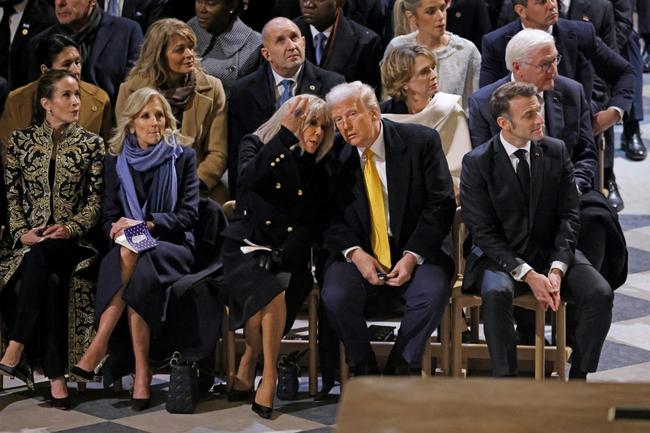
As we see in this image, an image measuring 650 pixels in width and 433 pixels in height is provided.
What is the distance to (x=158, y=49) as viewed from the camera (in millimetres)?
6004

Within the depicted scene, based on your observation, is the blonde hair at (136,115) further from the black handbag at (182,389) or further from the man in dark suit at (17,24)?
the man in dark suit at (17,24)

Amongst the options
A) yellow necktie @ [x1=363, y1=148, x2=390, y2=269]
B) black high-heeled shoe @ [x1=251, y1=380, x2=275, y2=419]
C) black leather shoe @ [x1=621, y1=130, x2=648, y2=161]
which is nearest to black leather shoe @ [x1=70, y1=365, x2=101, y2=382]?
black high-heeled shoe @ [x1=251, y1=380, x2=275, y2=419]

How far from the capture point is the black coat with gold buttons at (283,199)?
5301mm

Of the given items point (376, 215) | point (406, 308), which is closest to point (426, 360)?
point (406, 308)

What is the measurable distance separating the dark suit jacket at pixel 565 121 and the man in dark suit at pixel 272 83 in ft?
2.23

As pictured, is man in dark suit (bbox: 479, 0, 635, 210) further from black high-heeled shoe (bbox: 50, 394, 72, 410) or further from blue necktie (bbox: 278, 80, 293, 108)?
black high-heeled shoe (bbox: 50, 394, 72, 410)

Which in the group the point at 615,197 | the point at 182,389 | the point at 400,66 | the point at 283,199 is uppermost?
the point at 400,66

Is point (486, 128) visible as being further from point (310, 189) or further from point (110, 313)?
point (110, 313)

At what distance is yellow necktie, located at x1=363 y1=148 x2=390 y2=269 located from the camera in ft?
17.4

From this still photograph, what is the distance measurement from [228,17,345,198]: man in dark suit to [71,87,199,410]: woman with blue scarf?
0.51 metres

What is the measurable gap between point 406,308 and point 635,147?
442 cm

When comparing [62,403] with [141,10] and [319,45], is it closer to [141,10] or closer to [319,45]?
[319,45]

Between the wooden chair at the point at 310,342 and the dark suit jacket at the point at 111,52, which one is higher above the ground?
the dark suit jacket at the point at 111,52

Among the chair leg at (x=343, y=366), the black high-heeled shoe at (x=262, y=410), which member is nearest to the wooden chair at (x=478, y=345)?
the chair leg at (x=343, y=366)
